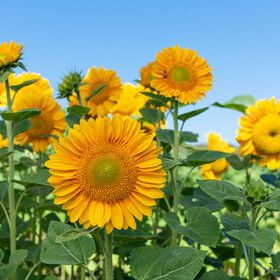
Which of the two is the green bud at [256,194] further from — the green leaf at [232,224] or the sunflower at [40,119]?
the sunflower at [40,119]

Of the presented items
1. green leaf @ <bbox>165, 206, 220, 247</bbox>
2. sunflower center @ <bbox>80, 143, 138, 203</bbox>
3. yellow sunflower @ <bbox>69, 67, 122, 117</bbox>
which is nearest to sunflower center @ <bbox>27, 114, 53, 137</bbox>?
yellow sunflower @ <bbox>69, 67, 122, 117</bbox>

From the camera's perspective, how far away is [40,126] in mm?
2893

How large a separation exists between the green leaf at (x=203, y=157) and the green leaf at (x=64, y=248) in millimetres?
640

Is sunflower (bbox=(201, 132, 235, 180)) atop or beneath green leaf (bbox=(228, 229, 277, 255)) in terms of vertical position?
atop

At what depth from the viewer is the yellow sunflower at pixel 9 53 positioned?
2271mm

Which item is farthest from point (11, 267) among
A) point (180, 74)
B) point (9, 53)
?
point (180, 74)

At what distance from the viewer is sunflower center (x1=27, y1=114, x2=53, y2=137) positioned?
114 inches

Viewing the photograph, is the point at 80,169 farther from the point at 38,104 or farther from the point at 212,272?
the point at 38,104

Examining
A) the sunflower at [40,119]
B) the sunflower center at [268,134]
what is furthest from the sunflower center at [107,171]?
the sunflower center at [268,134]

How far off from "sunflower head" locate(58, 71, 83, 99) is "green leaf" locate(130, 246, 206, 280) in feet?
3.65

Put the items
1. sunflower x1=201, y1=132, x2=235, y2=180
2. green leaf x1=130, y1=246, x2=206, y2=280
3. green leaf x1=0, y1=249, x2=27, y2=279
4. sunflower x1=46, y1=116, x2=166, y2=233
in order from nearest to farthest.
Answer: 1. sunflower x1=46, y1=116, x2=166, y2=233
2. green leaf x1=130, y1=246, x2=206, y2=280
3. green leaf x1=0, y1=249, x2=27, y2=279
4. sunflower x1=201, y1=132, x2=235, y2=180

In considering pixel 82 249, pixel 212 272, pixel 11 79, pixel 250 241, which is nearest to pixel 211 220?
pixel 212 272

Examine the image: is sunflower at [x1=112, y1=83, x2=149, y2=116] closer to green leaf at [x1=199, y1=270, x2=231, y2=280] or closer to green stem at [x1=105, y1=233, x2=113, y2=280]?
green leaf at [x1=199, y1=270, x2=231, y2=280]

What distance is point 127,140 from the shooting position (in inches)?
57.4
